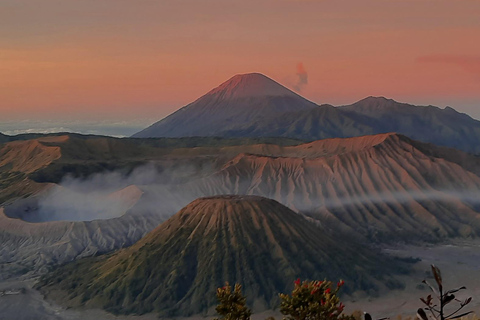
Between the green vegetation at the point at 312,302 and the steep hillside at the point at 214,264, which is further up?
the green vegetation at the point at 312,302

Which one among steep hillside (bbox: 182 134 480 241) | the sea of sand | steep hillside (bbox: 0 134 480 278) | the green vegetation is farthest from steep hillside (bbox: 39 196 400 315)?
the green vegetation

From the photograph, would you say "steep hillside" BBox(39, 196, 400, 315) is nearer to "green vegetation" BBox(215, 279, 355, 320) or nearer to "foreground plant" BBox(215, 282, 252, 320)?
"foreground plant" BBox(215, 282, 252, 320)

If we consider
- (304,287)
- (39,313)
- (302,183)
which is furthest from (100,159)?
(304,287)

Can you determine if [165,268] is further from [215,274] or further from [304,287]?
[304,287]

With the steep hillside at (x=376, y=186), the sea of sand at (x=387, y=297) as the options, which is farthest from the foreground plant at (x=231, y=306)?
the steep hillside at (x=376, y=186)

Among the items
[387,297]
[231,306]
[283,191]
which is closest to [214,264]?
[387,297]

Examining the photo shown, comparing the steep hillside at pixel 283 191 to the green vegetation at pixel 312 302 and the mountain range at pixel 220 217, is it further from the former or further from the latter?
the green vegetation at pixel 312 302

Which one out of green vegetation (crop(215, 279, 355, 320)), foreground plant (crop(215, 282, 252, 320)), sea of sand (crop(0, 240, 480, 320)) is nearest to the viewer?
green vegetation (crop(215, 279, 355, 320))

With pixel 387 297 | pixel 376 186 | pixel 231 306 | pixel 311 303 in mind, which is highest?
pixel 311 303

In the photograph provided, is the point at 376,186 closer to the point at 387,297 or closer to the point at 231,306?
the point at 387,297

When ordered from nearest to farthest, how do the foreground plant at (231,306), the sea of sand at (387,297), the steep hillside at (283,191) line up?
the foreground plant at (231,306)
the sea of sand at (387,297)
the steep hillside at (283,191)
